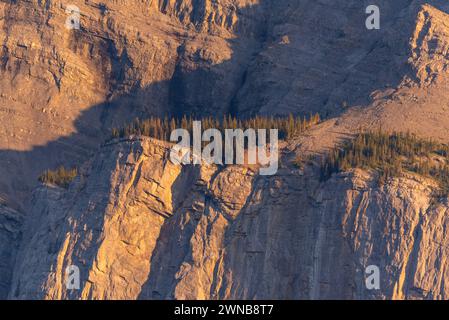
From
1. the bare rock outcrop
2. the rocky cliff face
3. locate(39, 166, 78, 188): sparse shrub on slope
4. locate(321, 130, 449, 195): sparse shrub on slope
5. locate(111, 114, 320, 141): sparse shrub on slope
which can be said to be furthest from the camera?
locate(39, 166, 78, 188): sparse shrub on slope

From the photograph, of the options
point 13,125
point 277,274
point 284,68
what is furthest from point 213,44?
point 277,274

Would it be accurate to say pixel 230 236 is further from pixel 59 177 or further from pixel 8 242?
pixel 8 242

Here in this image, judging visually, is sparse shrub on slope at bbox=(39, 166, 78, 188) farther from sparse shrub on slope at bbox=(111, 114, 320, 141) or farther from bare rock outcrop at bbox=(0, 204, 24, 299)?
sparse shrub on slope at bbox=(111, 114, 320, 141)

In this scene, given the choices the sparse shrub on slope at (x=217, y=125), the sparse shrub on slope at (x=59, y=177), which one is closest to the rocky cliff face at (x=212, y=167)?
the sparse shrub on slope at (x=59, y=177)

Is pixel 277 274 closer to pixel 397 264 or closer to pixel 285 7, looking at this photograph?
pixel 397 264

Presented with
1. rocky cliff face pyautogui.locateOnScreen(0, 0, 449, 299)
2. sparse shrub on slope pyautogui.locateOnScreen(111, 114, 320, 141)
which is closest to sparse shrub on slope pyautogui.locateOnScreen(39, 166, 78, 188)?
rocky cliff face pyautogui.locateOnScreen(0, 0, 449, 299)

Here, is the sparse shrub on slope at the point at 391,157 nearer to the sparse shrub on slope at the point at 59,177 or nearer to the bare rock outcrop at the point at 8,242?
the sparse shrub on slope at the point at 59,177
